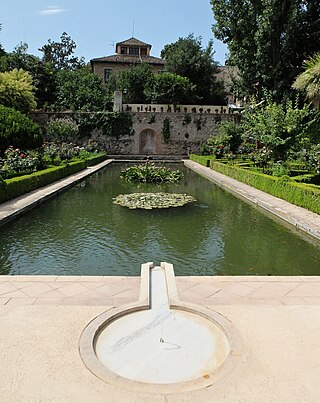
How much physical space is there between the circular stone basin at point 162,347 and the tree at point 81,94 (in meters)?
31.0

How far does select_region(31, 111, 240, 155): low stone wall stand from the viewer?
1284 inches

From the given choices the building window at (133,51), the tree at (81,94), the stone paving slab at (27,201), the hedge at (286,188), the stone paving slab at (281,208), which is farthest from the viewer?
the building window at (133,51)

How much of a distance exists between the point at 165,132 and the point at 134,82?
558 centimetres

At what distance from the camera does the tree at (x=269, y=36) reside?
21031 mm

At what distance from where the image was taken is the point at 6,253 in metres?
6.45

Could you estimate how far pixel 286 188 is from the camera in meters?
10.7

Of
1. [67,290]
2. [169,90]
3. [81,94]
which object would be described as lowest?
[67,290]

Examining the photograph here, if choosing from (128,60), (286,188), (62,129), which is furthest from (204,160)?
(128,60)

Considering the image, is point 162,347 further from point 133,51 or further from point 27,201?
point 133,51

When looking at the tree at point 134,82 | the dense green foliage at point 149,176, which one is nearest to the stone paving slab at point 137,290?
the dense green foliage at point 149,176

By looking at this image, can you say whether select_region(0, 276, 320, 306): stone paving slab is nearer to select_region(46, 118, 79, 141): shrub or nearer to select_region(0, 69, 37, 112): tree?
select_region(0, 69, 37, 112): tree

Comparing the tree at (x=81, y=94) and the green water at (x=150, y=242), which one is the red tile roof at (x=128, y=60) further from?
the green water at (x=150, y=242)

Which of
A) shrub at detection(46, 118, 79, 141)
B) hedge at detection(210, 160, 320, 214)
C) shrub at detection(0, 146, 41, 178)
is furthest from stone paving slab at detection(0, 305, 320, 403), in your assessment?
shrub at detection(46, 118, 79, 141)

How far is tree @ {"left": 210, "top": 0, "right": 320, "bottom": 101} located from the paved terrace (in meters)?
19.4
